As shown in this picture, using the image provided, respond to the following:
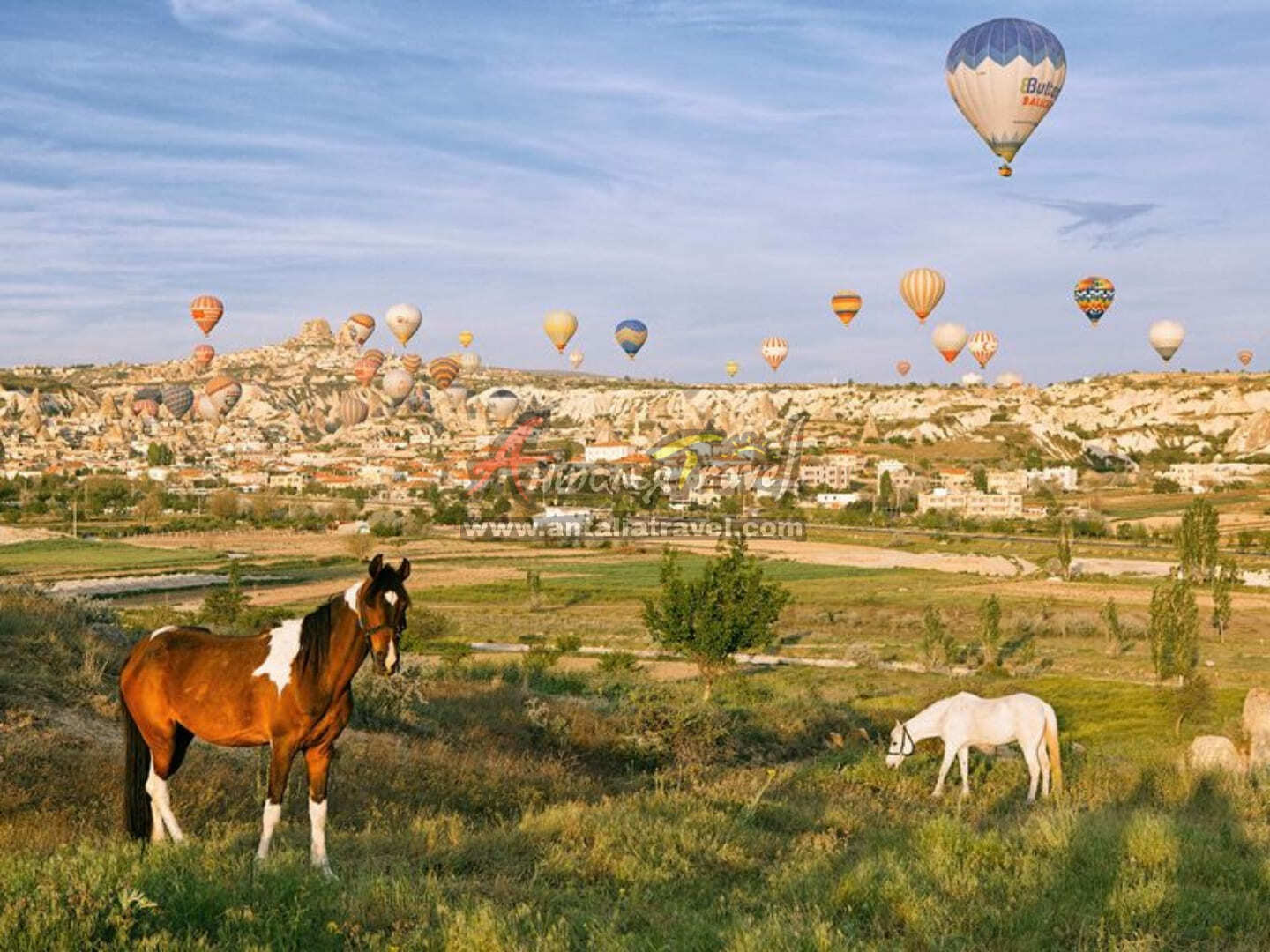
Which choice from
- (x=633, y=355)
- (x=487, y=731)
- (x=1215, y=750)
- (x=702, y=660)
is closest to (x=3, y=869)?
(x=487, y=731)

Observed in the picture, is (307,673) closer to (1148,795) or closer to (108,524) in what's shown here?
(1148,795)

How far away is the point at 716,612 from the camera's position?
39781mm

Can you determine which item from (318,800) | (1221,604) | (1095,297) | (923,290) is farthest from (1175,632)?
(1095,297)

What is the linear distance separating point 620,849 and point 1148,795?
8.16m

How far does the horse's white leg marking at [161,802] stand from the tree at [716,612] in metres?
31.0

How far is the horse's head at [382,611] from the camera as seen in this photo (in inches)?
320

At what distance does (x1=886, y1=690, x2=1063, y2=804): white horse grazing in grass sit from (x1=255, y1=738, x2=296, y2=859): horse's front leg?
9.12 m

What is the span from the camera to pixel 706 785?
13.8 metres

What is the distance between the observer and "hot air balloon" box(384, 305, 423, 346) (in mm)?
196375

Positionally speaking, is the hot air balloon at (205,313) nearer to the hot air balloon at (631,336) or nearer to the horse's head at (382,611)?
the hot air balloon at (631,336)

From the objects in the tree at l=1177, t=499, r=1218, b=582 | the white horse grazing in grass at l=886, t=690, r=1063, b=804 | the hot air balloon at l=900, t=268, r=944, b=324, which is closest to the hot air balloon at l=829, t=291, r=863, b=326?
the hot air balloon at l=900, t=268, r=944, b=324

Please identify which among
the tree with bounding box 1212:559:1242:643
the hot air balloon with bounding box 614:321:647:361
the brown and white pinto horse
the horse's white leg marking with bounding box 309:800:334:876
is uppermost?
the hot air balloon with bounding box 614:321:647:361

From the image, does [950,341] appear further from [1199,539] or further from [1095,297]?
[1199,539]

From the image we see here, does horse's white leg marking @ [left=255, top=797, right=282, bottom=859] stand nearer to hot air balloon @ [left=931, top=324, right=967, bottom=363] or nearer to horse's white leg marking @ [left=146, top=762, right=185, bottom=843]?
horse's white leg marking @ [left=146, top=762, right=185, bottom=843]
